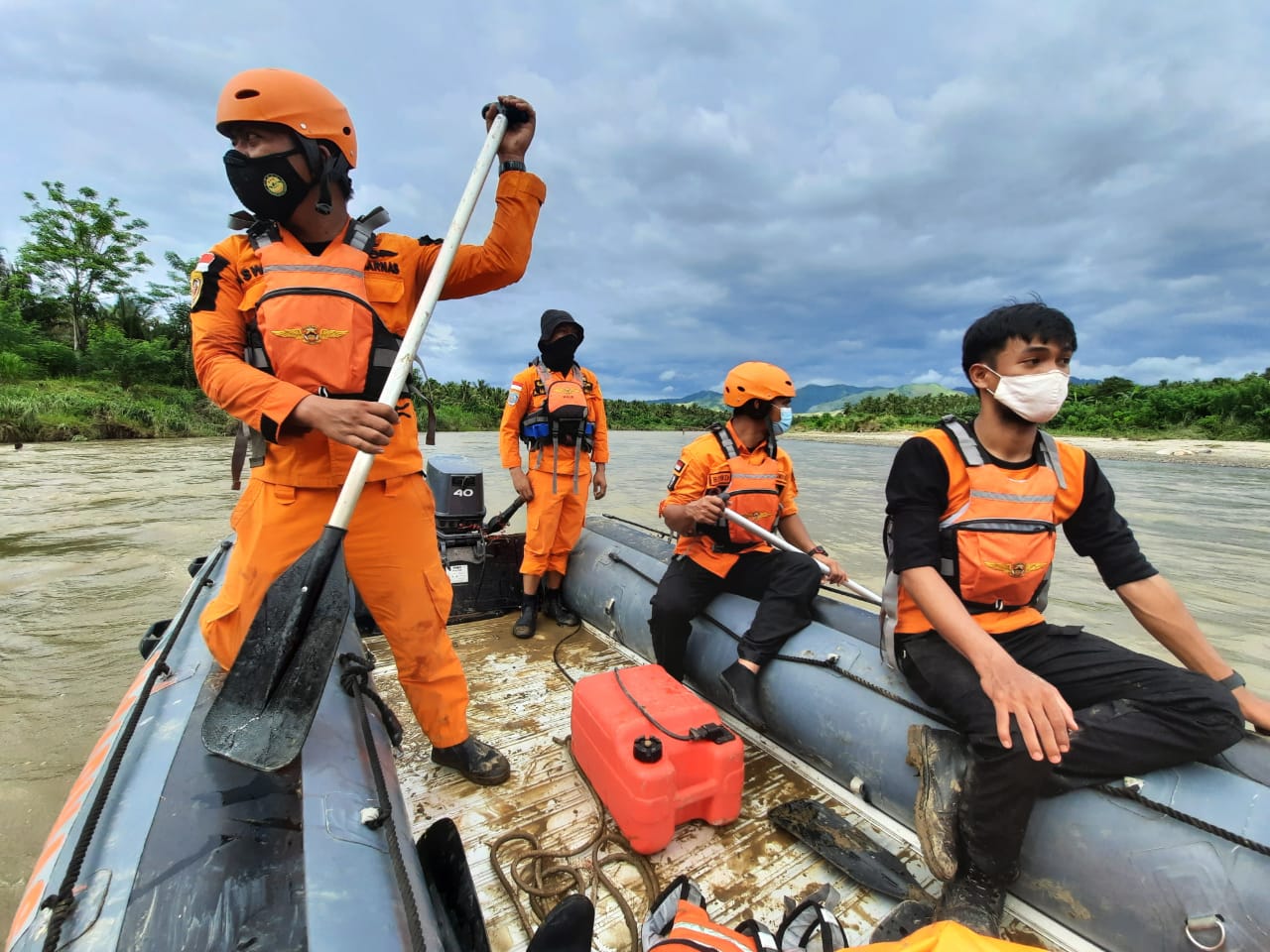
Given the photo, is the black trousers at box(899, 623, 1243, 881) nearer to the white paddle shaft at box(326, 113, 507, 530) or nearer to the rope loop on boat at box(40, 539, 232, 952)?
the white paddle shaft at box(326, 113, 507, 530)

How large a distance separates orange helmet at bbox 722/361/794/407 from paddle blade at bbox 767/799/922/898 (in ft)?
5.30

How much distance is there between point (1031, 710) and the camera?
4.45ft

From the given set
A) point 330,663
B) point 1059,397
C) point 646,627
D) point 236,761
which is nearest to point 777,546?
point 646,627

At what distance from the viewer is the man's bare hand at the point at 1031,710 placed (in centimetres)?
132

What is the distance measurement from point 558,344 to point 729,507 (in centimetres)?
163

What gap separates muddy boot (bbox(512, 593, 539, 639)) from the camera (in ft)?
11.7

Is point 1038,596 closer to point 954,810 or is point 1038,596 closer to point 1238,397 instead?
point 954,810

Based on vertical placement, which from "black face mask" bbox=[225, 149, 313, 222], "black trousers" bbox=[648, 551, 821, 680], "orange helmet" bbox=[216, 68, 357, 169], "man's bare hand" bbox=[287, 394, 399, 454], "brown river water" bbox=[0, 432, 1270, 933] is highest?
"orange helmet" bbox=[216, 68, 357, 169]

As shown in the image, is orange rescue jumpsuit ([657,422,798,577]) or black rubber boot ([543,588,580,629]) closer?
orange rescue jumpsuit ([657,422,798,577])

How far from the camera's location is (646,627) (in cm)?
306

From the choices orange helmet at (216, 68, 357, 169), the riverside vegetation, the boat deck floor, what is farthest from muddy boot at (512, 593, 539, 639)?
the riverside vegetation

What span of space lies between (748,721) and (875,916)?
2.99 ft

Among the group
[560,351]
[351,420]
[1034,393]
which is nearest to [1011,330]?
[1034,393]

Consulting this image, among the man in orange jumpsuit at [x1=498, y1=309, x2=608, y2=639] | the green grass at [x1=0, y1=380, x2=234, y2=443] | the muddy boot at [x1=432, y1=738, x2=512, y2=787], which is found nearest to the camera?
the muddy boot at [x1=432, y1=738, x2=512, y2=787]
